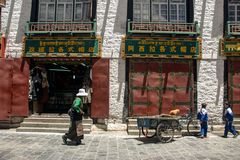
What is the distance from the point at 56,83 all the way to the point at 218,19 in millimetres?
9380

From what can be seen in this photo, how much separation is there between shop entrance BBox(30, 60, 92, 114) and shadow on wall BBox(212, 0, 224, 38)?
20.3 feet

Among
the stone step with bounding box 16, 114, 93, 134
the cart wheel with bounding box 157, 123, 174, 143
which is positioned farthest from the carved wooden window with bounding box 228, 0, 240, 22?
the stone step with bounding box 16, 114, 93, 134

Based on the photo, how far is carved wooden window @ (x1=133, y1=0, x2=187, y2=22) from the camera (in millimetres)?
15367

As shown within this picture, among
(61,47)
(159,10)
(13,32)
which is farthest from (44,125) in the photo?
(159,10)

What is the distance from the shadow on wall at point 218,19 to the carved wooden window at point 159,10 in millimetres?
1433

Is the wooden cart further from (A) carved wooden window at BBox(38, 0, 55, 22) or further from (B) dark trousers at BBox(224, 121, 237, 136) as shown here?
(A) carved wooden window at BBox(38, 0, 55, 22)

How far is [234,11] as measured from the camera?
15.3 meters

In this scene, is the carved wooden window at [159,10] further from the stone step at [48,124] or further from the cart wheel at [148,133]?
the stone step at [48,124]

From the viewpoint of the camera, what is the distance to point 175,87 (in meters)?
14.7

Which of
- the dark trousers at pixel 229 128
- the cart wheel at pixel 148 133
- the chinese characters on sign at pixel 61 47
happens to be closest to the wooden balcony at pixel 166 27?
the chinese characters on sign at pixel 61 47

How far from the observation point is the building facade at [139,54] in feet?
48.0

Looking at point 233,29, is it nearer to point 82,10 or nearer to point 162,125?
point 162,125

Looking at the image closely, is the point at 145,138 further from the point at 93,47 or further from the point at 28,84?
the point at 28,84

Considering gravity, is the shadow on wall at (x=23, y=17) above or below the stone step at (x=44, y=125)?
above
